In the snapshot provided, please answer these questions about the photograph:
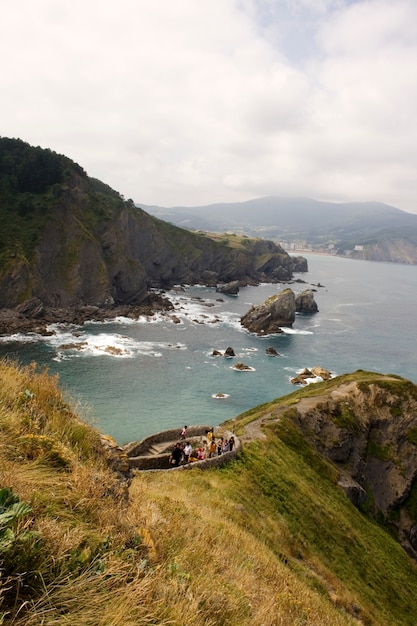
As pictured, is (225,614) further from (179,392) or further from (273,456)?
(179,392)

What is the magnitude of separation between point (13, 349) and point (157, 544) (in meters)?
67.8

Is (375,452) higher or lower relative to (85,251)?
lower

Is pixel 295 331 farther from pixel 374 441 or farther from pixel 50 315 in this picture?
pixel 374 441

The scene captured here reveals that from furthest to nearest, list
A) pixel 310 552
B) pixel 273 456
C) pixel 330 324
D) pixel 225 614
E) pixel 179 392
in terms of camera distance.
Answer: pixel 330 324 < pixel 179 392 < pixel 273 456 < pixel 310 552 < pixel 225 614

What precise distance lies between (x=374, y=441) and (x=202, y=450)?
23.9 metres

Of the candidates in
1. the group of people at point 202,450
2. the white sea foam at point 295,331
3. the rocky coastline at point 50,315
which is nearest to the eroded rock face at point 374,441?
the group of people at point 202,450

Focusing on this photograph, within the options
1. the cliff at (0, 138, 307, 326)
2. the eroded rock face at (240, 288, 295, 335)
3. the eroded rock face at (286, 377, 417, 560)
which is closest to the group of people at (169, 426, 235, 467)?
the eroded rock face at (286, 377, 417, 560)

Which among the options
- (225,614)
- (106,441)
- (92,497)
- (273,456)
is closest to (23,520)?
(92,497)

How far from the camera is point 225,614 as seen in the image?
217 inches

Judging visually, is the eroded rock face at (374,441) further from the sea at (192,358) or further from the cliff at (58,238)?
the cliff at (58,238)

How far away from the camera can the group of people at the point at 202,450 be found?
79.0 ft

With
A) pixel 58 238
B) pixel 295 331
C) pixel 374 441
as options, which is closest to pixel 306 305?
pixel 295 331

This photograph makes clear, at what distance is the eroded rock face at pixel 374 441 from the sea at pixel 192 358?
1626cm

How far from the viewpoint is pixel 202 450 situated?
25.2 m
